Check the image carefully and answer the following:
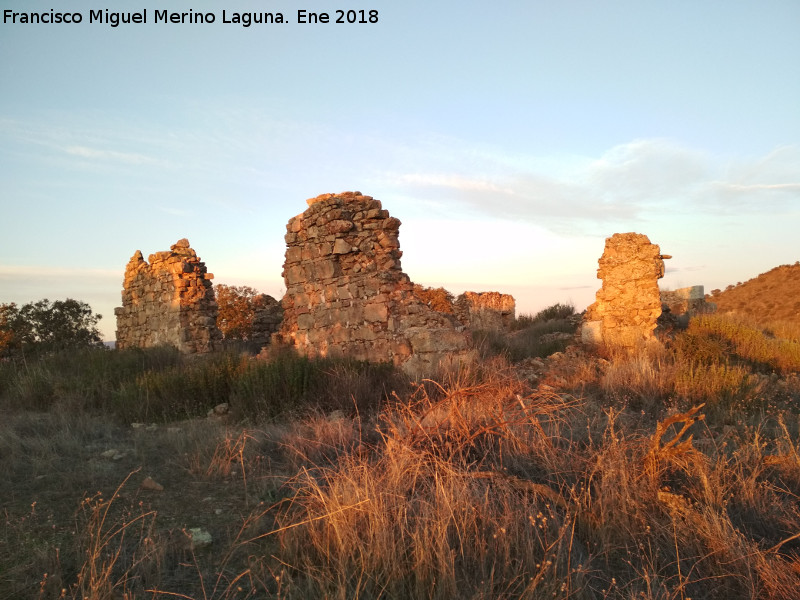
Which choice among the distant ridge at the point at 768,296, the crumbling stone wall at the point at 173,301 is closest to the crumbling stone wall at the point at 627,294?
the crumbling stone wall at the point at 173,301

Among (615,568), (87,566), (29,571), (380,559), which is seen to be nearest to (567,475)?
(615,568)

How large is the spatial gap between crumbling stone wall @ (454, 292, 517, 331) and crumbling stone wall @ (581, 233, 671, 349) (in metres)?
7.02

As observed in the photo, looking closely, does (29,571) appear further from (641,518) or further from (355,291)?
(355,291)

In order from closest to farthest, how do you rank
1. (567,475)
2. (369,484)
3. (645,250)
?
(369,484) < (567,475) < (645,250)

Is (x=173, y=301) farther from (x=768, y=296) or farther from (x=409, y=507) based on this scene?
(x=768, y=296)

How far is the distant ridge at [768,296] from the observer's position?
25.3m

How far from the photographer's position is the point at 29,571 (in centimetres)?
286

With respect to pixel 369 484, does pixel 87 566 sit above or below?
below

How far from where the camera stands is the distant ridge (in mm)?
25328

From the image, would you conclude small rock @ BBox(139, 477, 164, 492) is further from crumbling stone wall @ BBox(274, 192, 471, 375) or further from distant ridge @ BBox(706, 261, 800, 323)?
distant ridge @ BBox(706, 261, 800, 323)

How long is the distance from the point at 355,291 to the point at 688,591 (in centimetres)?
671

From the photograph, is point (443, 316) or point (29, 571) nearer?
point (29, 571)

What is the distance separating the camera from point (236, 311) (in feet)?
57.0

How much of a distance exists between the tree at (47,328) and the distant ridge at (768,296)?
25920mm
